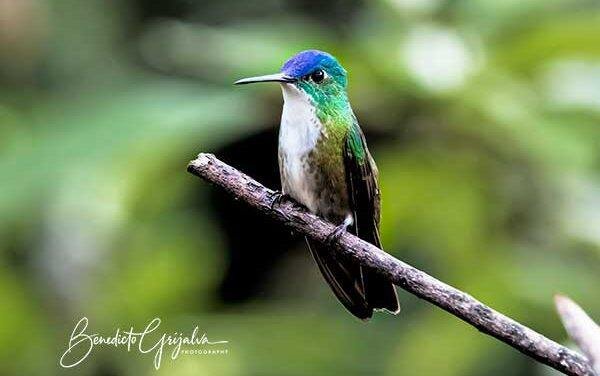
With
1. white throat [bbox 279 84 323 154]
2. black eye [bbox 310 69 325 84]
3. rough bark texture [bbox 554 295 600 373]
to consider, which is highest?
black eye [bbox 310 69 325 84]

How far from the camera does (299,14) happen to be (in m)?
5.25

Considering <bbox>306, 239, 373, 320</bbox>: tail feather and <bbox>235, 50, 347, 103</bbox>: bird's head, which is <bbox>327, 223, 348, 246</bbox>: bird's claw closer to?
<bbox>306, 239, 373, 320</bbox>: tail feather

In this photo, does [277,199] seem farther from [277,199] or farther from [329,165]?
[329,165]

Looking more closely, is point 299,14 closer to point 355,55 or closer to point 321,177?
point 355,55

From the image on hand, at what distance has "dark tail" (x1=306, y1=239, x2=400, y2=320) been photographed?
2619 millimetres

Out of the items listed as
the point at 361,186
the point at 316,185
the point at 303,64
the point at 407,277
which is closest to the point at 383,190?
the point at 361,186

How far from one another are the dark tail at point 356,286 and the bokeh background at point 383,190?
95 cm

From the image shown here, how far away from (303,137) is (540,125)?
138cm

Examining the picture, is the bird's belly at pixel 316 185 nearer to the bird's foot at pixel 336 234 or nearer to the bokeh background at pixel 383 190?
the bird's foot at pixel 336 234

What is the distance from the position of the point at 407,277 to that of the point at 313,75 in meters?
0.98

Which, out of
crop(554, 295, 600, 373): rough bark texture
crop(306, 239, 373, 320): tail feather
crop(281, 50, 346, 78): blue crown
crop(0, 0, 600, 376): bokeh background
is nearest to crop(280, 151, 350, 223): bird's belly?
crop(306, 239, 373, 320): tail feather

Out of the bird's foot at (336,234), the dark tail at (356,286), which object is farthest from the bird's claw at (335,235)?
the dark tail at (356,286)

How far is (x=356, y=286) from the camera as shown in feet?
8.92

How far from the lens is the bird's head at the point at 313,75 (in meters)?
2.72
